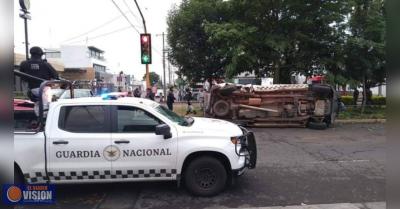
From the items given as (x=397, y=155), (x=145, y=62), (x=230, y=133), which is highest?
(x=145, y=62)

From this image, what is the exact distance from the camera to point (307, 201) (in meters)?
6.14

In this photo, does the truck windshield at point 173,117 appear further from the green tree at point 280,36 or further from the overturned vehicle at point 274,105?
the green tree at point 280,36

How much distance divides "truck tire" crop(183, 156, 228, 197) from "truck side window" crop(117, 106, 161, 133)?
91 centimetres

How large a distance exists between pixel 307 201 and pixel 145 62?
38.1 ft

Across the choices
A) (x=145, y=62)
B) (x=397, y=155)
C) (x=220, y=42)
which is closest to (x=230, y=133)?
(x=397, y=155)

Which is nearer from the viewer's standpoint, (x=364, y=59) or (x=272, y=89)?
(x=272, y=89)

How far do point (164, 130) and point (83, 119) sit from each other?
4.49ft

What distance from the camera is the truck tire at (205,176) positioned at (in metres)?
6.30

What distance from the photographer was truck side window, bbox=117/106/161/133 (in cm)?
638

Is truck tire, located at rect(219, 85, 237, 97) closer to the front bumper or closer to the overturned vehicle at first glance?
the overturned vehicle

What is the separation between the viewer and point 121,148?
20.4 feet

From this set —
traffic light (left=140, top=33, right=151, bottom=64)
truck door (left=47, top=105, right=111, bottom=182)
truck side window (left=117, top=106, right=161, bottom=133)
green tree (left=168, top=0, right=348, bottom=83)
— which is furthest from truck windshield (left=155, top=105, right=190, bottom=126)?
green tree (left=168, top=0, right=348, bottom=83)

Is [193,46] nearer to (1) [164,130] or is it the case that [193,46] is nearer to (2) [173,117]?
(2) [173,117]

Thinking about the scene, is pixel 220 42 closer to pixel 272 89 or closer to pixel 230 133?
pixel 272 89
